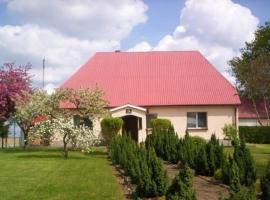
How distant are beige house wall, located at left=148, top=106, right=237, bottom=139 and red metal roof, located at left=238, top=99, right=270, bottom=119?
16698 mm

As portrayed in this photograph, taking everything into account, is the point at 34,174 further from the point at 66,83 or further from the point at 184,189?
the point at 66,83

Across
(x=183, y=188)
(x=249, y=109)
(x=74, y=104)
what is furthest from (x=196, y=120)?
(x=183, y=188)

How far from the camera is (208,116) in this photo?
35188 millimetres

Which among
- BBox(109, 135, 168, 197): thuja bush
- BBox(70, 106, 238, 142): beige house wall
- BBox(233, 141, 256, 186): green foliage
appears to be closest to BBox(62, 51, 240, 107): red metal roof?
BBox(70, 106, 238, 142): beige house wall

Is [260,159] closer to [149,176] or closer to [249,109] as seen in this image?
[149,176]

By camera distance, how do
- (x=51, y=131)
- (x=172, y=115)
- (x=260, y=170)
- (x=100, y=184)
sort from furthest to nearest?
(x=172, y=115), (x=51, y=131), (x=260, y=170), (x=100, y=184)

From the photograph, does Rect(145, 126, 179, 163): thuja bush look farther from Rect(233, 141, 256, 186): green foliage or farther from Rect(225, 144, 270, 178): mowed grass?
→ Rect(233, 141, 256, 186): green foliage

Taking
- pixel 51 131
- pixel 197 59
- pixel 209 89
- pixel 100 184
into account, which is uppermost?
pixel 197 59

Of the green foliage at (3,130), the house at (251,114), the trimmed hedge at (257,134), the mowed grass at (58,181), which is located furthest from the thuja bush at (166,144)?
the house at (251,114)

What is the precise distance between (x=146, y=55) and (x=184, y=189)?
3160 centimetres

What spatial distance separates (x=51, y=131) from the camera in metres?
24.1

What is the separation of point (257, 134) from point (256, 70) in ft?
17.5

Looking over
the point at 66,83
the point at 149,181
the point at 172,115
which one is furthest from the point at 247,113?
the point at 149,181

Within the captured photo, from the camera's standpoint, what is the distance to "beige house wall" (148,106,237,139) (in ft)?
115
